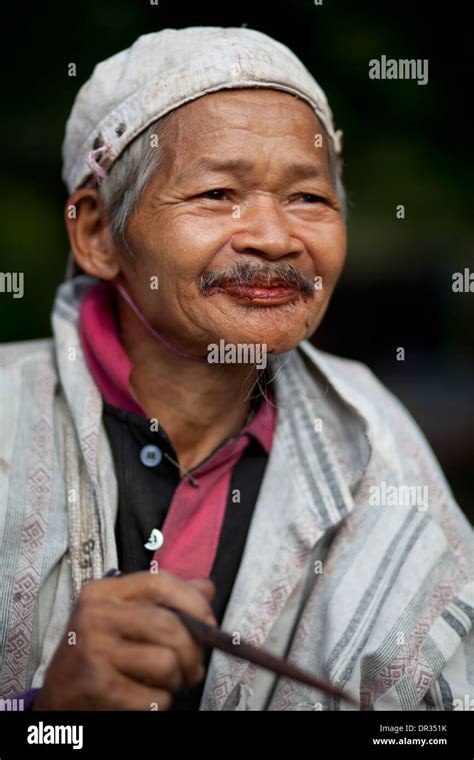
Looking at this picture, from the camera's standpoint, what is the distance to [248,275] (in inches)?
84.3

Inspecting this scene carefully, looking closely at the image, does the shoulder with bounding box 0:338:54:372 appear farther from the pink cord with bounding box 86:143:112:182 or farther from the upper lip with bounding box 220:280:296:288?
the upper lip with bounding box 220:280:296:288

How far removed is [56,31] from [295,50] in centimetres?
111

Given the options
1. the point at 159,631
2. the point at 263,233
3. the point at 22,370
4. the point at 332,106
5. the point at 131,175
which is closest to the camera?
the point at 159,631

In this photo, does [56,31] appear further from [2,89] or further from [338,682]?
[338,682]

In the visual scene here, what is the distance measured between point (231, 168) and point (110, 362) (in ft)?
2.12

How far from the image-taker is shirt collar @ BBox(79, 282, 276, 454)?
2338 mm

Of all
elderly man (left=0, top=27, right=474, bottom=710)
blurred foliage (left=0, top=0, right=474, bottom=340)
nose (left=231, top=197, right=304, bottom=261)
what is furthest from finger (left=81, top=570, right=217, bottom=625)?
blurred foliage (left=0, top=0, right=474, bottom=340)

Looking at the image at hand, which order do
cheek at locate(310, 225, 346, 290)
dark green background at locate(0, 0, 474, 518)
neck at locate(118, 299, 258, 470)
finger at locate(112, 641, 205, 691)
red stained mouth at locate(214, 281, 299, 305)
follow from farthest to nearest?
dark green background at locate(0, 0, 474, 518) → neck at locate(118, 299, 258, 470) → cheek at locate(310, 225, 346, 290) → red stained mouth at locate(214, 281, 299, 305) → finger at locate(112, 641, 205, 691)

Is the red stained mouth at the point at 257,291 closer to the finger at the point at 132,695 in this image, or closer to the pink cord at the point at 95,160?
the pink cord at the point at 95,160

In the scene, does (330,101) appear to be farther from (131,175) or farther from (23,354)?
(23,354)

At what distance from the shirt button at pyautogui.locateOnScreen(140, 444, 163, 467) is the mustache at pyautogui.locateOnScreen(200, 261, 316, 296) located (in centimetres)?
48

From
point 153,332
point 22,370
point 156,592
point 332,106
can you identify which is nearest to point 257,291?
point 153,332

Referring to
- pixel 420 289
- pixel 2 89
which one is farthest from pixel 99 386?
pixel 420 289

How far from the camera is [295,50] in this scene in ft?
12.6
